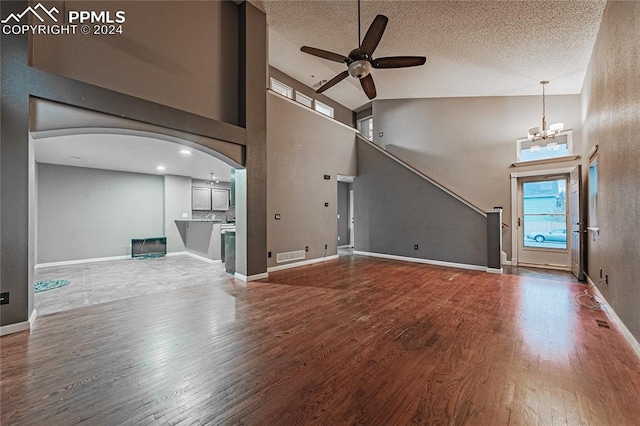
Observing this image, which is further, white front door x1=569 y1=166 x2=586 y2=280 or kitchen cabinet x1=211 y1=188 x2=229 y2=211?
kitchen cabinet x1=211 y1=188 x2=229 y2=211

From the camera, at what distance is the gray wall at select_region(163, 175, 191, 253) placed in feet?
26.0

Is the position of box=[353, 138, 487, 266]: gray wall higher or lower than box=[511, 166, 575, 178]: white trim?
lower

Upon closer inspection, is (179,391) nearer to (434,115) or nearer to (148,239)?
(148,239)

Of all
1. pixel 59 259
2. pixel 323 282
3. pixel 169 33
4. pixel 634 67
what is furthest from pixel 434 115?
pixel 59 259

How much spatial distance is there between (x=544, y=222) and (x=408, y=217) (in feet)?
9.88

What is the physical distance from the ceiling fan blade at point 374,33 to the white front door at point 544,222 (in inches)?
208

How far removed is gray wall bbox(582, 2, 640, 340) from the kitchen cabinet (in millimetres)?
9487

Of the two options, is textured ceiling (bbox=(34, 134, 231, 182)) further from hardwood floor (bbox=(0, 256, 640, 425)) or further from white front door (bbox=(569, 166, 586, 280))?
white front door (bbox=(569, 166, 586, 280))

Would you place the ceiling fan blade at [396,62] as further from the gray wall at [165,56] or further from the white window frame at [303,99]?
the white window frame at [303,99]

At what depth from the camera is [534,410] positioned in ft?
5.11

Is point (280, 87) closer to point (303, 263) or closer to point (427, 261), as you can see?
point (303, 263)

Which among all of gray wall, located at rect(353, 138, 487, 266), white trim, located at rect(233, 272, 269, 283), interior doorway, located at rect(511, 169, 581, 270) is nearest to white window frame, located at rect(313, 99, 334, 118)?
gray wall, located at rect(353, 138, 487, 266)

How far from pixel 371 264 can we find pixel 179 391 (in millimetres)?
4853

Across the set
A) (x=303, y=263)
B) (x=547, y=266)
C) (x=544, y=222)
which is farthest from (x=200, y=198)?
(x=547, y=266)
